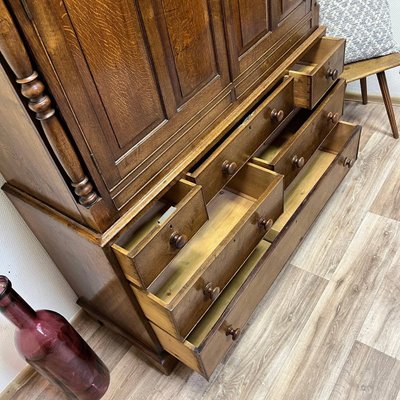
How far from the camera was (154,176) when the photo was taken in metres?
0.96

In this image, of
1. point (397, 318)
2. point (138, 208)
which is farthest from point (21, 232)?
point (397, 318)

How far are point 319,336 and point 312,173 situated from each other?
0.57 metres

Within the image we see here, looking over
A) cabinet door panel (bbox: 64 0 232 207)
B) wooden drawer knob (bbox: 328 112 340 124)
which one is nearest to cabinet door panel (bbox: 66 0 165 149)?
cabinet door panel (bbox: 64 0 232 207)

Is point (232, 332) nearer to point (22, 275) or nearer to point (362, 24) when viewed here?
point (22, 275)

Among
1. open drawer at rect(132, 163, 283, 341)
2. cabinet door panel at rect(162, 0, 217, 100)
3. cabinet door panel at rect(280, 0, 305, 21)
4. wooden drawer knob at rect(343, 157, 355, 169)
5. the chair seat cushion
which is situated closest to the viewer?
cabinet door panel at rect(162, 0, 217, 100)

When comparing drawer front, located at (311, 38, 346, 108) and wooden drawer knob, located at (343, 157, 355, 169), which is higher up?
drawer front, located at (311, 38, 346, 108)

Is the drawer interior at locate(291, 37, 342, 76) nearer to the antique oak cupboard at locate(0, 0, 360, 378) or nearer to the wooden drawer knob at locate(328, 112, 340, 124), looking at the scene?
the antique oak cupboard at locate(0, 0, 360, 378)

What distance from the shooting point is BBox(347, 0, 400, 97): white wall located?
1767mm

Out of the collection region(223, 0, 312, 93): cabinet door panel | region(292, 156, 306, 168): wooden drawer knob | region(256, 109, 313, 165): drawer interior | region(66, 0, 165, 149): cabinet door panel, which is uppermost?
region(66, 0, 165, 149): cabinet door panel

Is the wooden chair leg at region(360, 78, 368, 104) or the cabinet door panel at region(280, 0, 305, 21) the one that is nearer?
the cabinet door panel at region(280, 0, 305, 21)

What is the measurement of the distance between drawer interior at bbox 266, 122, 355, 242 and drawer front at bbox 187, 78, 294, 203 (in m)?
0.27

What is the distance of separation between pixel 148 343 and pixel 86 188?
0.60m

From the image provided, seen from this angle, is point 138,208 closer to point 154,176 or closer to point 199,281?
point 154,176

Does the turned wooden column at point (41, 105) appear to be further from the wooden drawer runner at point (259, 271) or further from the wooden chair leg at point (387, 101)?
the wooden chair leg at point (387, 101)
